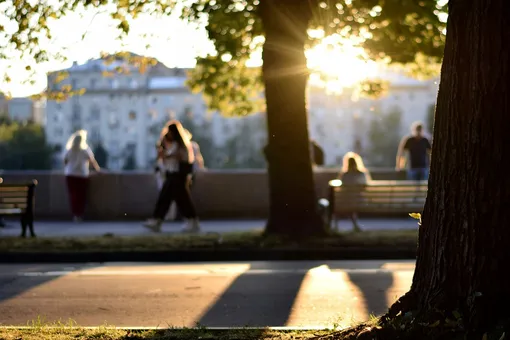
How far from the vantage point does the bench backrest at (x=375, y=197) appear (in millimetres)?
15914

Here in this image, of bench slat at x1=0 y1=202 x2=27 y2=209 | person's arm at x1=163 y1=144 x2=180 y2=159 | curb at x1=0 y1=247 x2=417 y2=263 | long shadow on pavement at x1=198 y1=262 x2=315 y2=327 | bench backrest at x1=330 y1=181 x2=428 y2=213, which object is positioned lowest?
curb at x1=0 y1=247 x2=417 y2=263

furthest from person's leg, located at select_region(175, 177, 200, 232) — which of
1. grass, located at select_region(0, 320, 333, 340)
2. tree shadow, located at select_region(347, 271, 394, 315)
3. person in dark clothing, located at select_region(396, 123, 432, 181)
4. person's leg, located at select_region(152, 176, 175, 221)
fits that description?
grass, located at select_region(0, 320, 333, 340)

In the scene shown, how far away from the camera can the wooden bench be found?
49.6 feet


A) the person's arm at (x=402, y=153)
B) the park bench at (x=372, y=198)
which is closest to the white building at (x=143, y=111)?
the person's arm at (x=402, y=153)

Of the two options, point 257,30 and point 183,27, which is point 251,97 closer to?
point 257,30

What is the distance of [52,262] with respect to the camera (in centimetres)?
1227

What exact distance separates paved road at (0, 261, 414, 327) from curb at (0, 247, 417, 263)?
A: 31cm

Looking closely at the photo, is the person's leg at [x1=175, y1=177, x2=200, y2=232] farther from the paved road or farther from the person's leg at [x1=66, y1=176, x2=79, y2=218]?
the paved road

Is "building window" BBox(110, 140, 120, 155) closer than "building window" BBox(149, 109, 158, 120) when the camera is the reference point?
No

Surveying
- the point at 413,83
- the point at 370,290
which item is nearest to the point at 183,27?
the point at 370,290

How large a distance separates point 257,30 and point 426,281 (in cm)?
1282

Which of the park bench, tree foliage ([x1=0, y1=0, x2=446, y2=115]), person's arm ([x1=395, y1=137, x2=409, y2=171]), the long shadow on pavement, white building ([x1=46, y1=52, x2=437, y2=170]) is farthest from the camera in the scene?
white building ([x1=46, y1=52, x2=437, y2=170])

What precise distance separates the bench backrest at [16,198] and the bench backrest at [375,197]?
4.86 metres

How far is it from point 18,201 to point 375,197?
228 inches
